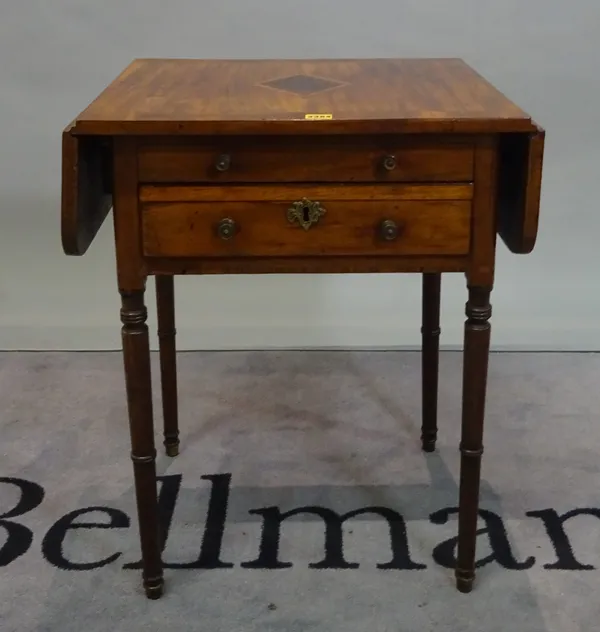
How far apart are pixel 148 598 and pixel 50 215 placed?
1270mm

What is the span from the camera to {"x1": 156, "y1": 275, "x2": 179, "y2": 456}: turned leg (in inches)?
68.0

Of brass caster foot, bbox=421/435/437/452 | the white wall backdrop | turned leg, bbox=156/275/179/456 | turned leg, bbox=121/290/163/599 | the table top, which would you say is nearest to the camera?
the table top

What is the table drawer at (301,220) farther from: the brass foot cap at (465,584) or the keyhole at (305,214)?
the brass foot cap at (465,584)

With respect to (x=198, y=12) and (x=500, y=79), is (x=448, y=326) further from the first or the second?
(x=198, y=12)

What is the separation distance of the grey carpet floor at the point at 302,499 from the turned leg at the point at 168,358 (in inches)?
2.2

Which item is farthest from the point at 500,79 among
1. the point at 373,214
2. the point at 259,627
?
the point at 259,627

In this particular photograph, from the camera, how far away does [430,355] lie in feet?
5.96

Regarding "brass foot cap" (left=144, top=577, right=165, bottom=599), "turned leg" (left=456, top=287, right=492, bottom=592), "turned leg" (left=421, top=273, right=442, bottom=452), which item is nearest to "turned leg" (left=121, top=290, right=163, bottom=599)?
"brass foot cap" (left=144, top=577, right=165, bottom=599)

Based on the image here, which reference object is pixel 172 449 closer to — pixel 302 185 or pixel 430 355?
pixel 430 355

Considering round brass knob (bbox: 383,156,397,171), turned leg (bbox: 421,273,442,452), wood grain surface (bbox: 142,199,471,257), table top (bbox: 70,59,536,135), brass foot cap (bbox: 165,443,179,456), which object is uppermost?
table top (bbox: 70,59,536,135)

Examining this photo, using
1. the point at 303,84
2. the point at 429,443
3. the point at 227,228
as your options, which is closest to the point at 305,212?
the point at 227,228

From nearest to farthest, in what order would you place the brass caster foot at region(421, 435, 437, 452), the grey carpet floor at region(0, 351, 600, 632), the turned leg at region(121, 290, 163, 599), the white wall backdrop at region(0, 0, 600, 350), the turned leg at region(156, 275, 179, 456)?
the turned leg at region(121, 290, 163, 599) → the grey carpet floor at region(0, 351, 600, 632) → the turned leg at region(156, 275, 179, 456) → the brass caster foot at region(421, 435, 437, 452) → the white wall backdrop at region(0, 0, 600, 350)

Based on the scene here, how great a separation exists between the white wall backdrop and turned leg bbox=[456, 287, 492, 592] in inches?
39.4

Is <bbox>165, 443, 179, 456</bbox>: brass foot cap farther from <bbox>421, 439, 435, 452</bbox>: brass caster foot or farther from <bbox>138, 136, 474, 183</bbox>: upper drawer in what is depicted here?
<bbox>138, 136, 474, 183</bbox>: upper drawer
